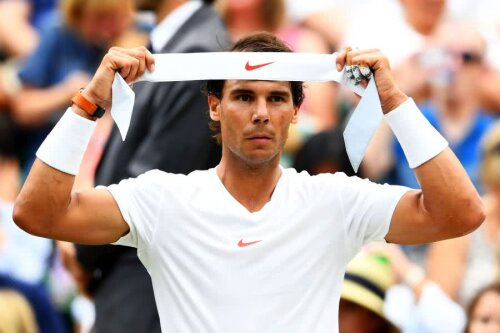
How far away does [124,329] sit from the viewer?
16.2 ft

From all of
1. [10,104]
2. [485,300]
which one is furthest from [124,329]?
[10,104]

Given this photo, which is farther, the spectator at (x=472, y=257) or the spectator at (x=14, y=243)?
the spectator at (x=14, y=243)

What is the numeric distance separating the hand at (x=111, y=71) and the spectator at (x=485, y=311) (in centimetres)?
223

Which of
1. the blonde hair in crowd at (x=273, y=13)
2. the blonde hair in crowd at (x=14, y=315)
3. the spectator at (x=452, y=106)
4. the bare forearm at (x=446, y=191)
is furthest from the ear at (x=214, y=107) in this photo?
the blonde hair in crowd at (x=273, y=13)

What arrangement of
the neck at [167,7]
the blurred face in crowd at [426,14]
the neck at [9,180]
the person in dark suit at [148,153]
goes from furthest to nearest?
1. the blurred face in crowd at [426,14]
2. the neck at [9,180]
3. the neck at [167,7]
4. the person in dark suit at [148,153]

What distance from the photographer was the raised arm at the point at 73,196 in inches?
150

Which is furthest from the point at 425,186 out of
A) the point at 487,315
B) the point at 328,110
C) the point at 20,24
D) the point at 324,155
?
the point at 20,24

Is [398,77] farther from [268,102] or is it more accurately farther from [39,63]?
[268,102]

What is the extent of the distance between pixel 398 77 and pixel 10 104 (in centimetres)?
224

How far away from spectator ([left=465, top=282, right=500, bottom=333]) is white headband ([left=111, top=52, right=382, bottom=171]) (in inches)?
71.2

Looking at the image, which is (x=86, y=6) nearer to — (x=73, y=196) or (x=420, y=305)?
(x=420, y=305)

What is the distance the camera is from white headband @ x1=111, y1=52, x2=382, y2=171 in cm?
388

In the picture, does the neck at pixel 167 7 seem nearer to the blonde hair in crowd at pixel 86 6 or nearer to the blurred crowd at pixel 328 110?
the blurred crowd at pixel 328 110

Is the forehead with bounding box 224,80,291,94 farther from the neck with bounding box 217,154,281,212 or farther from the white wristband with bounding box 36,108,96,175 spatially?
the white wristband with bounding box 36,108,96,175
